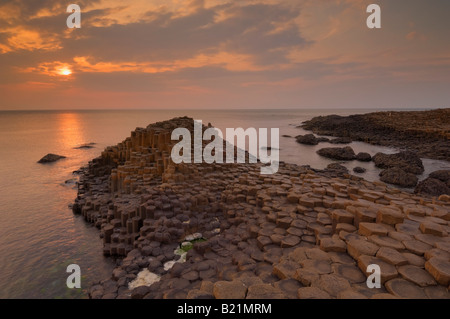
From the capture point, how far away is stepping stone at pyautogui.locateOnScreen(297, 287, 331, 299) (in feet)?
10.5

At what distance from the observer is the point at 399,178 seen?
14.3m

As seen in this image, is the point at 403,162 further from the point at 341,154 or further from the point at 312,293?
the point at 312,293

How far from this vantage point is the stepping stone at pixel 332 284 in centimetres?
334

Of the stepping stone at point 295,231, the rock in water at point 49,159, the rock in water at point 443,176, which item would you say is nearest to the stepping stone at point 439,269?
the stepping stone at point 295,231

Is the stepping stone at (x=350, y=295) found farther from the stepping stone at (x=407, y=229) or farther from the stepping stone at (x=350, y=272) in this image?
the stepping stone at (x=407, y=229)

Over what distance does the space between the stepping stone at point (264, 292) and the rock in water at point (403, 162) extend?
17.3 meters

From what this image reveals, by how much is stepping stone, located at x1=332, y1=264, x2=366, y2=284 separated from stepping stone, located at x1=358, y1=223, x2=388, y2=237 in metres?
0.89

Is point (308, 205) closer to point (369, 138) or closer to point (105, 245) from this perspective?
point (105, 245)

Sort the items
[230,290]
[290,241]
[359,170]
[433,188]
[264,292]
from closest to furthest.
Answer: [264,292] → [230,290] → [290,241] → [433,188] → [359,170]

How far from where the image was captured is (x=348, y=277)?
12.0 feet

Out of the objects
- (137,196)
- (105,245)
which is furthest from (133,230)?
(137,196)

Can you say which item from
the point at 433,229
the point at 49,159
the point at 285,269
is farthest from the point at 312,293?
the point at 49,159

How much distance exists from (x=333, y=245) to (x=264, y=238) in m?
1.56
